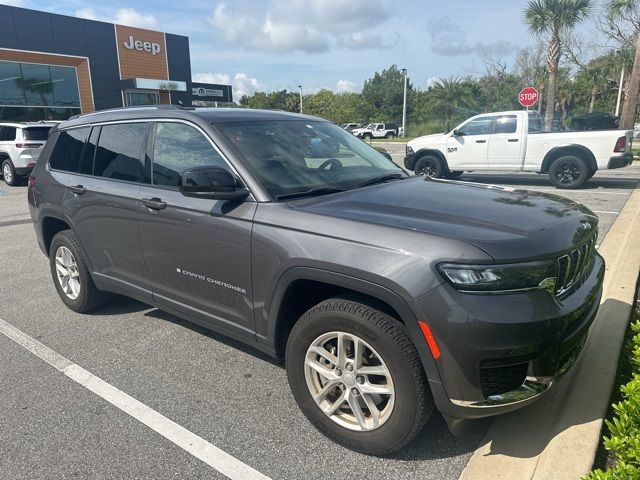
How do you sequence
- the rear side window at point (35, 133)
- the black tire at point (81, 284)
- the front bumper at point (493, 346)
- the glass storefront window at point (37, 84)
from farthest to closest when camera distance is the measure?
the glass storefront window at point (37, 84)
the rear side window at point (35, 133)
the black tire at point (81, 284)
the front bumper at point (493, 346)

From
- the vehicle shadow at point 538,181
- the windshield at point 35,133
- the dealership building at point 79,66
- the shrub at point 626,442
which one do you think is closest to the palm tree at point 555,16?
the vehicle shadow at point 538,181

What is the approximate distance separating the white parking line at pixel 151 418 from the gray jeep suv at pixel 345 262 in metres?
0.50

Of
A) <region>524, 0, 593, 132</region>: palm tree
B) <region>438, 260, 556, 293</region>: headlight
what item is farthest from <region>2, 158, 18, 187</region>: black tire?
<region>524, 0, 593, 132</region>: palm tree

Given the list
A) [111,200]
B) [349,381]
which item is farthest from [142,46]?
[349,381]

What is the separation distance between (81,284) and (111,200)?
1.07m

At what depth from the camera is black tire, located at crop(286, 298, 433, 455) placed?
2330 mm

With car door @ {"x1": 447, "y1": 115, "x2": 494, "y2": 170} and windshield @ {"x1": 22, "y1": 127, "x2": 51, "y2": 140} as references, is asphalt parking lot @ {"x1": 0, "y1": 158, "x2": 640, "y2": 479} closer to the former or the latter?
car door @ {"x1": 447, "y1": 115, "x2": 494, "y2": 170}

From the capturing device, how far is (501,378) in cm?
226

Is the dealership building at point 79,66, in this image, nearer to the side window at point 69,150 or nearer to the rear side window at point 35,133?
the rear side window at point 35,133

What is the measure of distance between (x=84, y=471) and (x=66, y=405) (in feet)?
2.35

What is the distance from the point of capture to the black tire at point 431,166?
13039mm

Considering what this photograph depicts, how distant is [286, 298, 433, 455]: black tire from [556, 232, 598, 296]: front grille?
806mm

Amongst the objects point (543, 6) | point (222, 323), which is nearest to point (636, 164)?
point (543, 6)

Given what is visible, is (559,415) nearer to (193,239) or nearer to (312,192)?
(312,192)
